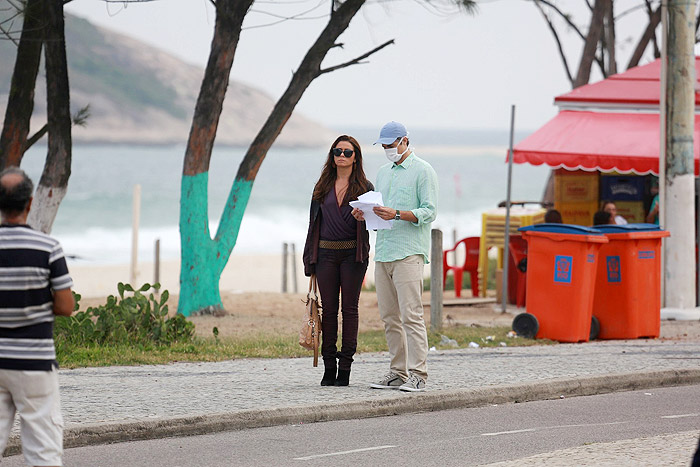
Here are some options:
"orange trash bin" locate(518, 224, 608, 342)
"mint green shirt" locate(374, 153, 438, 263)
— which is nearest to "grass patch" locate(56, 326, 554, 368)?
"orange trash bin" locate(518, 224, 608, 342)

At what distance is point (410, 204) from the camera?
8523 millimetres

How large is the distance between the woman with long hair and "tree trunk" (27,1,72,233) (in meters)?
6.28

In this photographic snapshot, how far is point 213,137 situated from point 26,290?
1046cm

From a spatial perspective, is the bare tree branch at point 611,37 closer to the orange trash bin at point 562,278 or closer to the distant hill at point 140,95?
the orange trash bin at point 562,278

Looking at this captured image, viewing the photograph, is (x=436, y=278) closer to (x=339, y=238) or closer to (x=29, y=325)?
(x=339, y=238)

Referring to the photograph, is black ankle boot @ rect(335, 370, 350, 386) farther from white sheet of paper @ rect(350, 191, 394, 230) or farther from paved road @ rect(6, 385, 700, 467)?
white sheet of paper @ rect(350, 191, 394, 230)

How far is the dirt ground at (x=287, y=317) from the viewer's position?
45.2ft

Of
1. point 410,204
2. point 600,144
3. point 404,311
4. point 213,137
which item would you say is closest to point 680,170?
point 600,144

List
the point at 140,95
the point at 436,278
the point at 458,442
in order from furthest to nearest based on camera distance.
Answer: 1. the point at 140,95
2. the point at 436,278
3. the point at 458,442

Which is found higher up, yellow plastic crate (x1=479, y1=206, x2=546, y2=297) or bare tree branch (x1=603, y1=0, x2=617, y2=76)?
bare tree branch (x1=603, y1=0, x2=617, y2=76)

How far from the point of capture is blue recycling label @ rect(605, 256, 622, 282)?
12539 mm

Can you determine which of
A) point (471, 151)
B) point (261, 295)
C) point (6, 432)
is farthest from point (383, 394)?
point (471, 151)

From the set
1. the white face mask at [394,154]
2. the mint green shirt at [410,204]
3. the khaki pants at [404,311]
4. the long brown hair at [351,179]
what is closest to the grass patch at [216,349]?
the khaki pants at [404,311]

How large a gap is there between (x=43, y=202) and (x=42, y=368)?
9.43m
